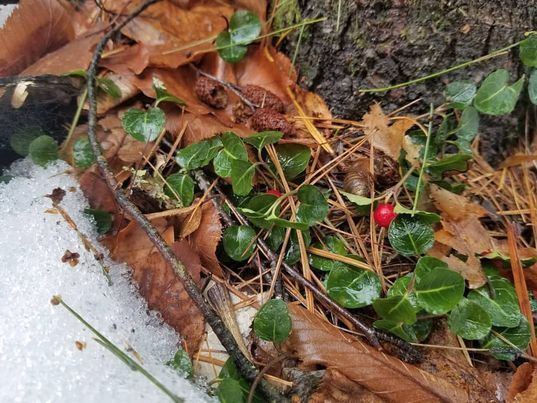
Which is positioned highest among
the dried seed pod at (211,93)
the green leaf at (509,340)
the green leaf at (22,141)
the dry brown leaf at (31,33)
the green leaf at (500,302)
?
the dry brown leaf at (31,33)

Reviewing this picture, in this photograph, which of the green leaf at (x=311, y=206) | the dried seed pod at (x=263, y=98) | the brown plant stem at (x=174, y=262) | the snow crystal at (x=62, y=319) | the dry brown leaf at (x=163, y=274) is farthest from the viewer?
the dried seed pod at (x=263, y=98)

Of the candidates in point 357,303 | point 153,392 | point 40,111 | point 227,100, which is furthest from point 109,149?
point 357,303

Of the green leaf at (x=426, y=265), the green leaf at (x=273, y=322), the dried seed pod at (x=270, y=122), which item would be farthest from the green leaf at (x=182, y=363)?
the dried seed pod at (x=270, y=122)

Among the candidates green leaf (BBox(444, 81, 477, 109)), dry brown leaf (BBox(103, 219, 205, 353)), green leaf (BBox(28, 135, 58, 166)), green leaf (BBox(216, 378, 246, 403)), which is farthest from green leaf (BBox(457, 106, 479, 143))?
green leaf (BBox(28, 135, 58, 166))

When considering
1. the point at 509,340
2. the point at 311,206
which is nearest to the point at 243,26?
the point at 311,206

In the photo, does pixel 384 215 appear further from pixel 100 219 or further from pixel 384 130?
pixel 100 219

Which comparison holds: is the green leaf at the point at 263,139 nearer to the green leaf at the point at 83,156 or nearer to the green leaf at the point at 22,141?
the green leaf at the point at 83,156
